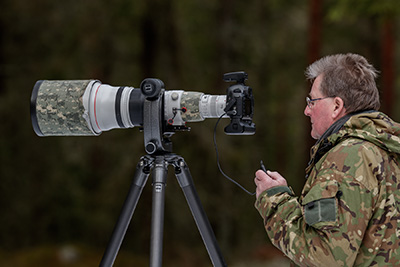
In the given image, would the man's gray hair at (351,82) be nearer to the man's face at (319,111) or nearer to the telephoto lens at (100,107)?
the man's face at (319,111)

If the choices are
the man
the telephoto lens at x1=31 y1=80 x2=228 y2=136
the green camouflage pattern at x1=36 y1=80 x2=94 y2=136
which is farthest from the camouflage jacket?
the green camouflage pattern at x1=36 y1=80 x2=94 y2=136

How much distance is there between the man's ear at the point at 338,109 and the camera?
1607 mm

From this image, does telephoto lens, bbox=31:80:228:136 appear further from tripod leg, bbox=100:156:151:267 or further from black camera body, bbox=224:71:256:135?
tripod leg, bbox=100:156:151:267

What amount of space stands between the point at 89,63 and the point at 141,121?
4219mm

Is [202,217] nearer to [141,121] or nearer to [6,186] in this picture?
[141,121]

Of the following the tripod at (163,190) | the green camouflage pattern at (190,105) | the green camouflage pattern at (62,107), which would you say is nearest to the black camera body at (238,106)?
the green camouflage pattern at (190,105)

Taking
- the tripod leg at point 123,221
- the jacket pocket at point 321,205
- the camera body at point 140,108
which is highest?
the camera body at point 140,108

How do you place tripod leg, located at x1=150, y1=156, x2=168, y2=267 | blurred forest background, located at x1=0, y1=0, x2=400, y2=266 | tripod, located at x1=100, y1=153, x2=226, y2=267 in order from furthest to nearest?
1. blurred forest background, located at x1=0, y1=0, x2=400, y2=266
2. tripod, located at x1=100, y1=153, x2=226, y2=267
3. tripod leg, located at x1=150, y1=156, x2=168, y2=267

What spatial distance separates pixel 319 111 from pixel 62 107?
4.12ft

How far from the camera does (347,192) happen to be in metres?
1.40

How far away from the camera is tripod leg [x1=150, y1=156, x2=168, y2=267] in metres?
1.85

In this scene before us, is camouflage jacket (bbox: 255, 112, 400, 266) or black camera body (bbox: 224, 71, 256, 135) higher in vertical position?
black camera body (bbox: 224, 71, 256, 135)

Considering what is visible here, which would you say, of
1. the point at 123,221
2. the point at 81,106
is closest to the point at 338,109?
the point at 123,221

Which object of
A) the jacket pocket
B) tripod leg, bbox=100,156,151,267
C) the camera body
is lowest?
tripod leg, bbox=100,156,151,267
